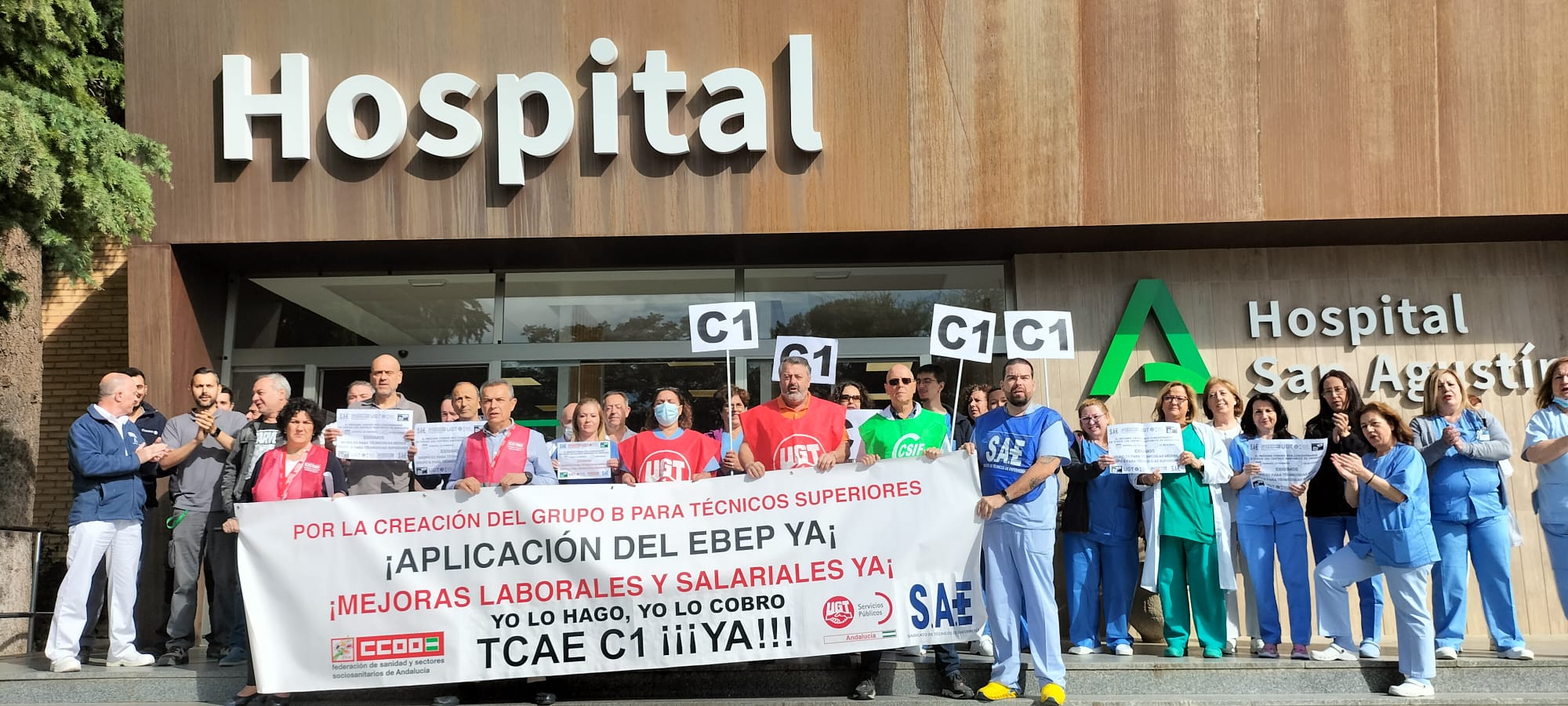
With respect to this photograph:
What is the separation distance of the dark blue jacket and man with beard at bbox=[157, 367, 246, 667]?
24cm

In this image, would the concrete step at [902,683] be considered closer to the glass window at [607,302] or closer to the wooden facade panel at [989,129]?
the wooden facade panel at [989,129]

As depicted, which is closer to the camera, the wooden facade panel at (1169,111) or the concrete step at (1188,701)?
the concrete step at (1188,701)

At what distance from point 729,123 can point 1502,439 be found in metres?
5.64

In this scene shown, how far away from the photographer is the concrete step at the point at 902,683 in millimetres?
6750

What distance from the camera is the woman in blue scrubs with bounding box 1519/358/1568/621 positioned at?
22.7 feet

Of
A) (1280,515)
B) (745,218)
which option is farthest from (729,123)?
(1280,515)

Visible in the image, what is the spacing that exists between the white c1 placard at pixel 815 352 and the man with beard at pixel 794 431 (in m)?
1.36

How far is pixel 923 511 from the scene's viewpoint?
655 centimetres

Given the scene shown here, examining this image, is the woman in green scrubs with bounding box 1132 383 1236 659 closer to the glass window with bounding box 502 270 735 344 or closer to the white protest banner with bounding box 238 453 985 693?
the white protest banner with bounding box 238 453 985 693

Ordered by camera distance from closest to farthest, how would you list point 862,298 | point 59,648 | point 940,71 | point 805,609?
point 805,609 → point 59,648 → point 940,71 → point 862,298

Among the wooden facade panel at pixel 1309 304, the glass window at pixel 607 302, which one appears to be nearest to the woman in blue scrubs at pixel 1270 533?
the wooden facade panel at pixel 1309 304

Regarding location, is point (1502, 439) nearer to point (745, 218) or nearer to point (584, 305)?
point (745, 218)

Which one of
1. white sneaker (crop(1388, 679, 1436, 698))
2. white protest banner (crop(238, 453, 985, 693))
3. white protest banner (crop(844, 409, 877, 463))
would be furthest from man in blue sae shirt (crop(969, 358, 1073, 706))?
white sneaker (crop(1388, 679, 1436, 698))

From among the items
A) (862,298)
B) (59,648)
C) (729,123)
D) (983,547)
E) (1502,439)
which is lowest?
(59,648)
